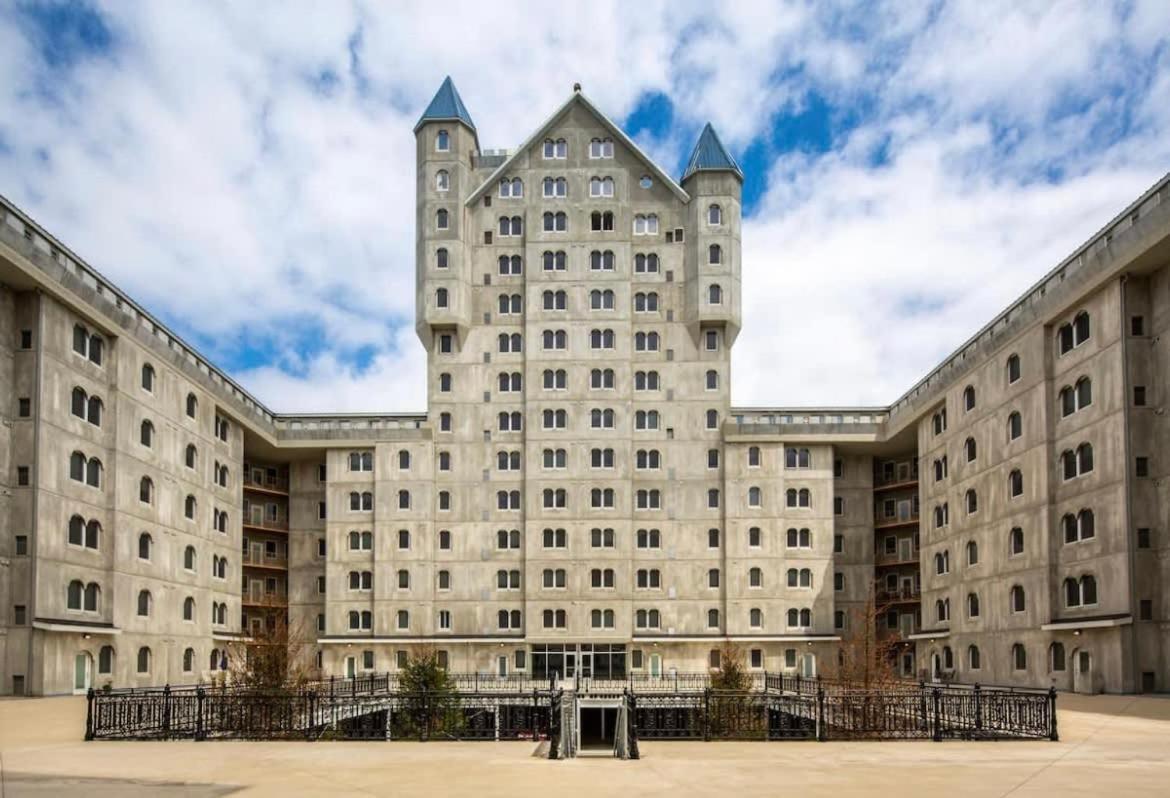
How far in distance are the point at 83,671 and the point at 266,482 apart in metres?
32.7

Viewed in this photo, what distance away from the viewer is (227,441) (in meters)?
71.4

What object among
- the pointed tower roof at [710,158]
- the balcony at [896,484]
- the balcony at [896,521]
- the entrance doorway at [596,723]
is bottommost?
the entrance doorway at [596,723]

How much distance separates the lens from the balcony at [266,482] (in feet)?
261

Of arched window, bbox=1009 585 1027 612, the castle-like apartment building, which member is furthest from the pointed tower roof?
arched window, bbox=1009 585 1027 612

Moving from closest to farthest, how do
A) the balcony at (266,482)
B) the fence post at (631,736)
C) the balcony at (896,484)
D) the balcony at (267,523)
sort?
the fence post at (631,736) < the balcony at (896,484) < the balcony at (267,523) < the balcony at (266,482)

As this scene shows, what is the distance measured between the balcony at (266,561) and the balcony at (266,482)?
4.54 m

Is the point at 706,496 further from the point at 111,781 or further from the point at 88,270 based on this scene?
the point at 111,781

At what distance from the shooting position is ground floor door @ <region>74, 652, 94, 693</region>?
49.5 meters

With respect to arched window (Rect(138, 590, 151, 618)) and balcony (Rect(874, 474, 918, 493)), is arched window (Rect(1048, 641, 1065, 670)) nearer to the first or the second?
balcony (Rect(874, 474, 918, 493))

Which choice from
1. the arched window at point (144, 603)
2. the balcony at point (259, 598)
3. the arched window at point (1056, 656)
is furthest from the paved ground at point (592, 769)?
the balcony at point (259, 598)

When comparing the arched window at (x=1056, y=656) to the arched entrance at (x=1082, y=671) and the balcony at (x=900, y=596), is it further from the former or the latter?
the balcony at (x=900, y=596)

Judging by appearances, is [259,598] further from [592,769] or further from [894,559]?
[592,769]

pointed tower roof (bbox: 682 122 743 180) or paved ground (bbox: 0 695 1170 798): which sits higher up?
pointed tower roof (bbox: 682 122 743 180)

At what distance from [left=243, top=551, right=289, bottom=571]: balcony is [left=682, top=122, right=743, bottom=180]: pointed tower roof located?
39852 mm
